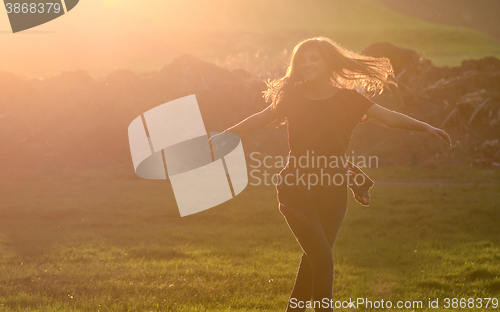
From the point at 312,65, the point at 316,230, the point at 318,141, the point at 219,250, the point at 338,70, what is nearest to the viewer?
the point at 316,230

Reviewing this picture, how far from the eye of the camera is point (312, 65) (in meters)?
4.04

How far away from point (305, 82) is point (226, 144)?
994 millimetres

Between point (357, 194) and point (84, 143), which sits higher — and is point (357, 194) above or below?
above

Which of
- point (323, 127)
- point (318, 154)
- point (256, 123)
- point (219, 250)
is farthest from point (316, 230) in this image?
point (219, 250)

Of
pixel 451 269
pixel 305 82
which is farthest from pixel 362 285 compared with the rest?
pixel 305 82

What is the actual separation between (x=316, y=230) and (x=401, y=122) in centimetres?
119

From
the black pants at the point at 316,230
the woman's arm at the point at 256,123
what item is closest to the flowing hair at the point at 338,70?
the woman's arm at the point at 256,123

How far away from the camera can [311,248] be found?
3773mm

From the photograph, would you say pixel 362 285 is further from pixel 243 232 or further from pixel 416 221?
pixel 416 221

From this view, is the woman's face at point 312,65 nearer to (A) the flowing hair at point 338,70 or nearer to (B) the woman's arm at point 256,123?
(A) the flowing hair at point 338,70

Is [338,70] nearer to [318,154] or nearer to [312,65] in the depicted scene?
[312,65]

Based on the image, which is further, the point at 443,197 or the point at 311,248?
the point at 443,197

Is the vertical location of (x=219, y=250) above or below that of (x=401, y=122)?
below

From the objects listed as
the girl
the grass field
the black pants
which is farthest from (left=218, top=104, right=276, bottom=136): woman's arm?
the grass field
